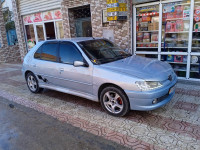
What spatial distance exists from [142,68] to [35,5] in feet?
30.7

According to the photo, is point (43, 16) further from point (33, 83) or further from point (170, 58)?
point (170, 58)

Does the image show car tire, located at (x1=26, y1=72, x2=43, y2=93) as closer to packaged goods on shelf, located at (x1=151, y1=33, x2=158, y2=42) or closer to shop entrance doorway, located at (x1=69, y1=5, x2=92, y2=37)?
shop entrance doorway, located at (x1=69, y1=5, x2=92, y2=37)

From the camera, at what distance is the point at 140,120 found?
3807 mm

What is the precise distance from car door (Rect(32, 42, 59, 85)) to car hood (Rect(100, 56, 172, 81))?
162 cm

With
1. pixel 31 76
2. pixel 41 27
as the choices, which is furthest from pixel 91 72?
pixel 41 27

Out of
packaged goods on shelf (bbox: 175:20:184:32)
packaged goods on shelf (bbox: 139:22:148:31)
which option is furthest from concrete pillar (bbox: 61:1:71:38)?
packaged goods on shelf (bbox: 175:20:184:32)

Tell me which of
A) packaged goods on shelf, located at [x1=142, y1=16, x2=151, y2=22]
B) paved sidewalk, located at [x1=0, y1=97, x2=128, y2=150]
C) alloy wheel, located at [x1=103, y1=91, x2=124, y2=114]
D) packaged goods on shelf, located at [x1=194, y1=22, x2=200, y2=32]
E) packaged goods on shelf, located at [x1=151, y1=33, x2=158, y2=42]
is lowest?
paved sidewalk, located at [x1=0, y1=97, x2=128, y2=150]

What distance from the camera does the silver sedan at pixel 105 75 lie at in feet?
11.7

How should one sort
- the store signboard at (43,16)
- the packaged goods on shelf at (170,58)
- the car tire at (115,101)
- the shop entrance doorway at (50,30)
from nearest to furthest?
the car tire at (115,101), the packaged goods on shelf at (170,58), the store signboard at (43,16), the shop entrance doorway at (50,30)

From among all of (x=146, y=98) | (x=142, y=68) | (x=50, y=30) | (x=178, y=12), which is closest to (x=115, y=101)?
(x=146, y=98)

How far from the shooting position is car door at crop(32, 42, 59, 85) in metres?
4.95

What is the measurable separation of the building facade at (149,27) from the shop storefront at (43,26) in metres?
0.10

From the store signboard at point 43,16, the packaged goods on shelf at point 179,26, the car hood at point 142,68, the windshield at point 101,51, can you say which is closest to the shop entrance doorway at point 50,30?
the store signboard at point 43,16

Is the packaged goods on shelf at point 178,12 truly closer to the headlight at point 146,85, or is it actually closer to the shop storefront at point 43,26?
the headlight at point 146,85
